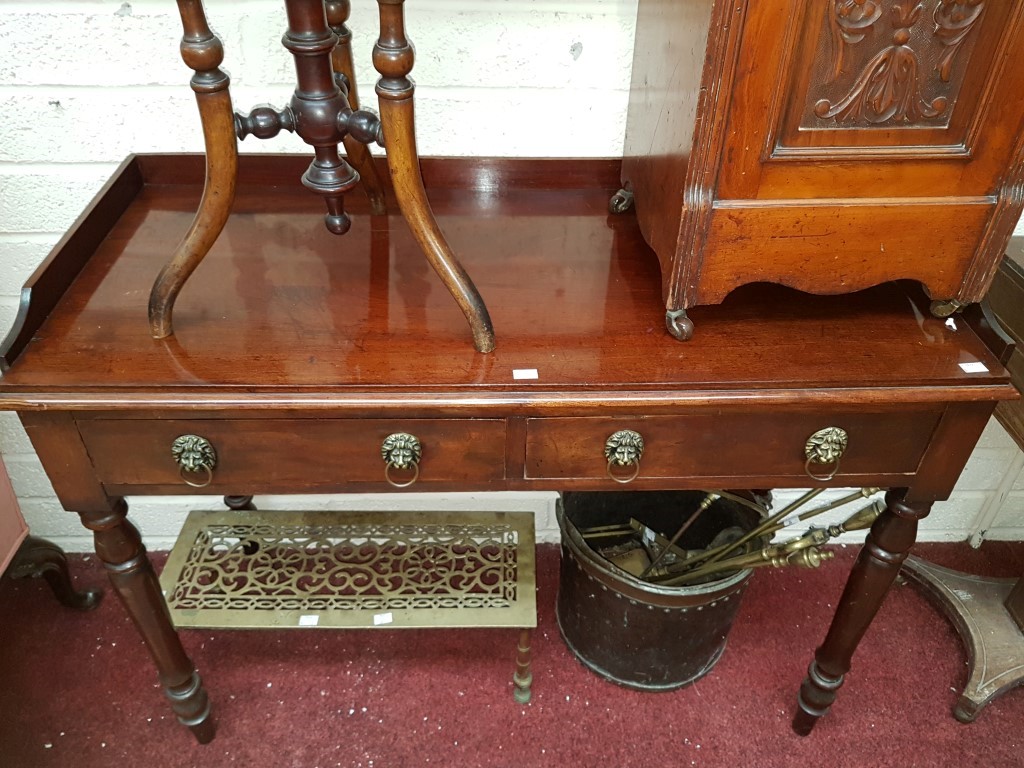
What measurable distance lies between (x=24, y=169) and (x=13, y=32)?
23 centimetres

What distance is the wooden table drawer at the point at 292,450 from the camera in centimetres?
104

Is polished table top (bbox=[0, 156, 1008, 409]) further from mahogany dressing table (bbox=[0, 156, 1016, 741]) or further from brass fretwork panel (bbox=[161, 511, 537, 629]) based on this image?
brass fretwork panel (bbox=[161, 511, 537, 629])

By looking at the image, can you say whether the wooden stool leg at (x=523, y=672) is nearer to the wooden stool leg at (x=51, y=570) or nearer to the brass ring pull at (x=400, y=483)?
the brass ring pull at (x=400, y=483)

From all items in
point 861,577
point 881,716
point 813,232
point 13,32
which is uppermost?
point 13,32

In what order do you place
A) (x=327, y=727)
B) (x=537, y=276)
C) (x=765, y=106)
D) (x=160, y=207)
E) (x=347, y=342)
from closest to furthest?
1. (x=765, y=106)
2. (x=347, y=342)
3. (x=537, y=276)
4. (x=160, y=207)
5. (x=327, y=727)

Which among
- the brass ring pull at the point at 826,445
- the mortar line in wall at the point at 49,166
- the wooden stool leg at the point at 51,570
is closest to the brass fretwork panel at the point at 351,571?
the wooden stool leg at the point at 51,570

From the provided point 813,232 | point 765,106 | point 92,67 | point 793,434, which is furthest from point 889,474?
point 92,67

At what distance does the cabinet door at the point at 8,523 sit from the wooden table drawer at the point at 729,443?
114cm

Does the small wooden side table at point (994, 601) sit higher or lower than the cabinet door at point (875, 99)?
lower

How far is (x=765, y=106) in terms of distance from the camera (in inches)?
37.3

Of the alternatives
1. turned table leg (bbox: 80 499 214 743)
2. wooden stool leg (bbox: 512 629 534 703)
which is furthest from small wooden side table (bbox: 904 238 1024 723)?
turned table leg (bbox: 80 499 214 743)

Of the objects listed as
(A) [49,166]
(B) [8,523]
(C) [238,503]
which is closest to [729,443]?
(C) [238,503]

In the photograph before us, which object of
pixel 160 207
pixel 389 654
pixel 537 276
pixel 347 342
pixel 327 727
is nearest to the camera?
pixel 347 342

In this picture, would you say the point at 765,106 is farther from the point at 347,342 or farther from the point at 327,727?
the point at 327,727
